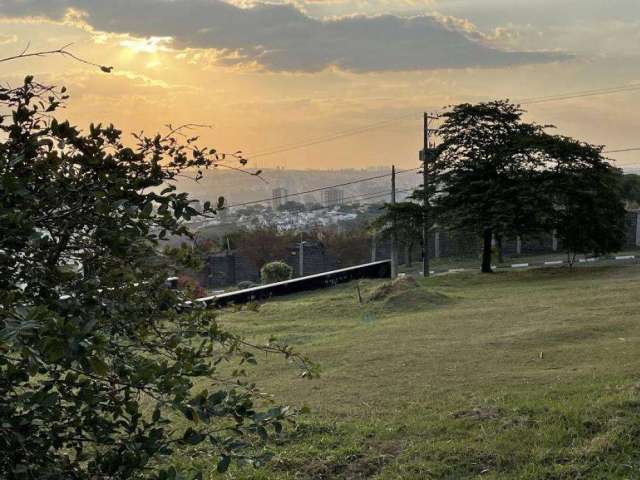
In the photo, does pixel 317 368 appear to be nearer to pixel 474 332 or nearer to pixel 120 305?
pixel 120 305

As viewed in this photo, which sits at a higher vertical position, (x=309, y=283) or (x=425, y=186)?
(x=425, y=186)

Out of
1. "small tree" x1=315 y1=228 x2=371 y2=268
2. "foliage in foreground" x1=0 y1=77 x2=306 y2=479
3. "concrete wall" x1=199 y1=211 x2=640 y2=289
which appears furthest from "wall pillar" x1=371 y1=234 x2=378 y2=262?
"foliage in foreground" x1=0 y1=77 x2=306 y2=479

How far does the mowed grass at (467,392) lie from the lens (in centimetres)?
430

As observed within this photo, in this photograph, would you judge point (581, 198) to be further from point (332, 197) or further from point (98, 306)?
point (332, 197)

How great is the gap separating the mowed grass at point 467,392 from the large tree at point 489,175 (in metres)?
9.77

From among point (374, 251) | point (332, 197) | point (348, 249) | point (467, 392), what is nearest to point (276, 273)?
point (374, 251)

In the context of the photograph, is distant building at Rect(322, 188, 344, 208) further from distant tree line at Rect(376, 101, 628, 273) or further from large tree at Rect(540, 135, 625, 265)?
large tree at Rect(540, 135, 625, 265)

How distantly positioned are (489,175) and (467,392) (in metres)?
19.3

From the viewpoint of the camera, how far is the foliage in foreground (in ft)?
6.58

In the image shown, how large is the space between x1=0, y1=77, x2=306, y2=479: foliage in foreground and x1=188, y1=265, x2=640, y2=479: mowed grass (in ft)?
4.66

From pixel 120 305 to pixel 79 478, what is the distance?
563 mm

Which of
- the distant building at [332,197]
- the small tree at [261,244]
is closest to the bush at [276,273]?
the small tree at [261,244]

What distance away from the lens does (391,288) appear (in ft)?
51.1

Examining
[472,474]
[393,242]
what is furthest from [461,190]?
[472,474]
